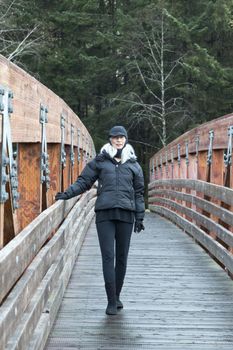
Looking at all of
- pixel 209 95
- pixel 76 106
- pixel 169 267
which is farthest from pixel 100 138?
pixel 169 267

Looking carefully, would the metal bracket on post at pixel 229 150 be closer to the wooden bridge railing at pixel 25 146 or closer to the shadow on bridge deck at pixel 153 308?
the shadow on bridge deck at pixel 153 308

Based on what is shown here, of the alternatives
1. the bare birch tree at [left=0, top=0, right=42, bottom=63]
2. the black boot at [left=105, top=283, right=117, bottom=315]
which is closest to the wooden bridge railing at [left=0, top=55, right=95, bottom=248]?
the black boot at [left=105, top=283, right=117, bottom=315]

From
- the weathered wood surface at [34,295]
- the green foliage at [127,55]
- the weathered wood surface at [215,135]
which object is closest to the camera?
the weathered wood surface at [34,295]

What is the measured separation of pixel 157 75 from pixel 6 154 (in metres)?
26.5

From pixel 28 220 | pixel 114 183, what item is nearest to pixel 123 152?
pixel 114 183

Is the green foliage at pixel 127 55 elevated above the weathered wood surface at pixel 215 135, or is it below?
above

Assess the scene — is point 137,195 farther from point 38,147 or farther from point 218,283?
point 218,283

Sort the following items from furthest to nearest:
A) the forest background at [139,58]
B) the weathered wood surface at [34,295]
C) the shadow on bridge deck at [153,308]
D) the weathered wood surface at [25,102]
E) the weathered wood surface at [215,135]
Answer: the forest background at [139,58] → the weathered wood surface at [215,135] → the shadow on bridge deck at [153,308] → the weathered wood surface at [25,102] → the weathered wood surface at [34,295]

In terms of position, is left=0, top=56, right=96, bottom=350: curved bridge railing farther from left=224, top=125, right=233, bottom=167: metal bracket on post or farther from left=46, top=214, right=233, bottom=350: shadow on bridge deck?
left=224, top=125, right=233, bottom=167: metal bracket on post

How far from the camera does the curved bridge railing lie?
324 centimetres

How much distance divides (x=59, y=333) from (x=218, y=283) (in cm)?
241

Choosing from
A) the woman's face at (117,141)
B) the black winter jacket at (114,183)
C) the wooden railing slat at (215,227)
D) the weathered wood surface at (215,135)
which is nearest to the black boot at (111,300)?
the black winter jacket at (114,183)

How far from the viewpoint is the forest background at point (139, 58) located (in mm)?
27312

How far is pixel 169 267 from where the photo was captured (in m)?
7.57
